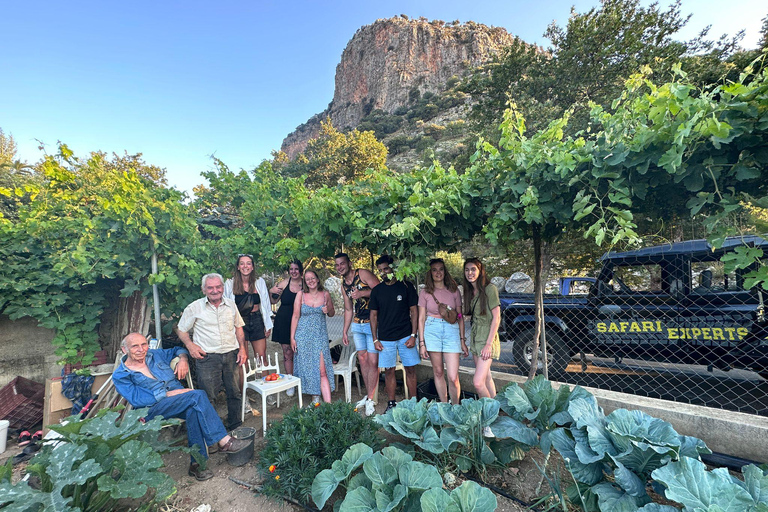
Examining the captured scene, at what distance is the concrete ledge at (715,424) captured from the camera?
2.40m

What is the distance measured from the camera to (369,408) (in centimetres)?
352

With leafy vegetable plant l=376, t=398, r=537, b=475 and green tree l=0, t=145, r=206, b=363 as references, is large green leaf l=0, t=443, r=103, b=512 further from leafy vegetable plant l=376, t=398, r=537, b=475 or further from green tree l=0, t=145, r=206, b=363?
green tree l=0, t=145, r=206, b=363

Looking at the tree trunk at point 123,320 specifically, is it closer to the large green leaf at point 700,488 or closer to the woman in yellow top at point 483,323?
the woman in yellow top at point 483,323

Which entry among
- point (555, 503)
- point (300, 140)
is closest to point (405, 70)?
point (300, 140)

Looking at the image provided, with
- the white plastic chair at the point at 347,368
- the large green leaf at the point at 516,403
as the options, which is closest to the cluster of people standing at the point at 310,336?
the white plastic chair at the point at 347,368

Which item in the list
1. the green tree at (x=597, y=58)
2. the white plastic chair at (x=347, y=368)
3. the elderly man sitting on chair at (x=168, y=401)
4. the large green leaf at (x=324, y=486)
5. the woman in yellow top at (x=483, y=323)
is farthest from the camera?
the green tree at (x=597, y=58)

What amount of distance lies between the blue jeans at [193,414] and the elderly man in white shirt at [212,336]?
47 cm

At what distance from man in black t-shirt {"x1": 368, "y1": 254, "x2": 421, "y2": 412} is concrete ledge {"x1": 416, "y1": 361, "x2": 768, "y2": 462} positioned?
5.92ft

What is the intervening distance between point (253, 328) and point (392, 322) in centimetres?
177

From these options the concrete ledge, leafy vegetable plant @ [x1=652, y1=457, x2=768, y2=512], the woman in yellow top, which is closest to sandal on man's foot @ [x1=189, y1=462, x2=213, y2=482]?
the woman in yellow top

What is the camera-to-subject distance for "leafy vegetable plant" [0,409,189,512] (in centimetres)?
166

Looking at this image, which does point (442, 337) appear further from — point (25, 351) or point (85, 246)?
point (25, 351)

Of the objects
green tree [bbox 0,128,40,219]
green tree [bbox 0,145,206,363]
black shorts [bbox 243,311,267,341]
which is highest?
green tree [bbox 0,128,40,219]

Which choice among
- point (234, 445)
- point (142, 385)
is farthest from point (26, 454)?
point (234, 445)
